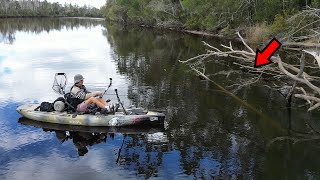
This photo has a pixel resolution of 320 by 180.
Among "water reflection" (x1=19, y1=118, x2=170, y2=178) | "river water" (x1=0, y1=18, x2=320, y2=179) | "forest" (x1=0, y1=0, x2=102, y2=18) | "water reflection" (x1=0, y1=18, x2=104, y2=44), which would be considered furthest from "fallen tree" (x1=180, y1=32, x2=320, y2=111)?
"forest" (x1=0, y1=0, x2=102, y2=18)

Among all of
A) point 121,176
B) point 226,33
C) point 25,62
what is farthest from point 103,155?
point 226,33

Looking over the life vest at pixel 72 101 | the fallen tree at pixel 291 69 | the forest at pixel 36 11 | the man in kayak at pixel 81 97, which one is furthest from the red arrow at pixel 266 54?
the forest at pixel 36 11

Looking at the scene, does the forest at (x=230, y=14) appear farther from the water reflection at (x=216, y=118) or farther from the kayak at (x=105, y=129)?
the kayak at (x=105, y=129)

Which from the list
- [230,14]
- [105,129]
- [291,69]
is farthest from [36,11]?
[105,129]

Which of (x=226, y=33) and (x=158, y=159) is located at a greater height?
(x=226, y=33)

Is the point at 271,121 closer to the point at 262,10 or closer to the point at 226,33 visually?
the point at 262,10

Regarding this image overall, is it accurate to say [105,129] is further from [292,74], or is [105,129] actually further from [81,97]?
[292,74]

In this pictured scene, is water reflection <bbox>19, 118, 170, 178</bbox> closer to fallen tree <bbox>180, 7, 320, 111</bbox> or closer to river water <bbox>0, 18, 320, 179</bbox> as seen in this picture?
river water <bbox>0, 18, 320, 179</bbox>

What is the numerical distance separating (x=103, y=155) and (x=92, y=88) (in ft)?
24.7

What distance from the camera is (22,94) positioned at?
15.7 m

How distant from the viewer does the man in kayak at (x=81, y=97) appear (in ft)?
37.5

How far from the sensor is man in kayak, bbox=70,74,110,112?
37.5 ft

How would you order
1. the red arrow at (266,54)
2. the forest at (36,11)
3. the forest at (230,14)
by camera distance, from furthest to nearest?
the forest at (36,11) < the forest at (230,14) < the red arrow at (266,54)

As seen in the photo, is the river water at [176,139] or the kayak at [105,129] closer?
the river water at [176,139]
